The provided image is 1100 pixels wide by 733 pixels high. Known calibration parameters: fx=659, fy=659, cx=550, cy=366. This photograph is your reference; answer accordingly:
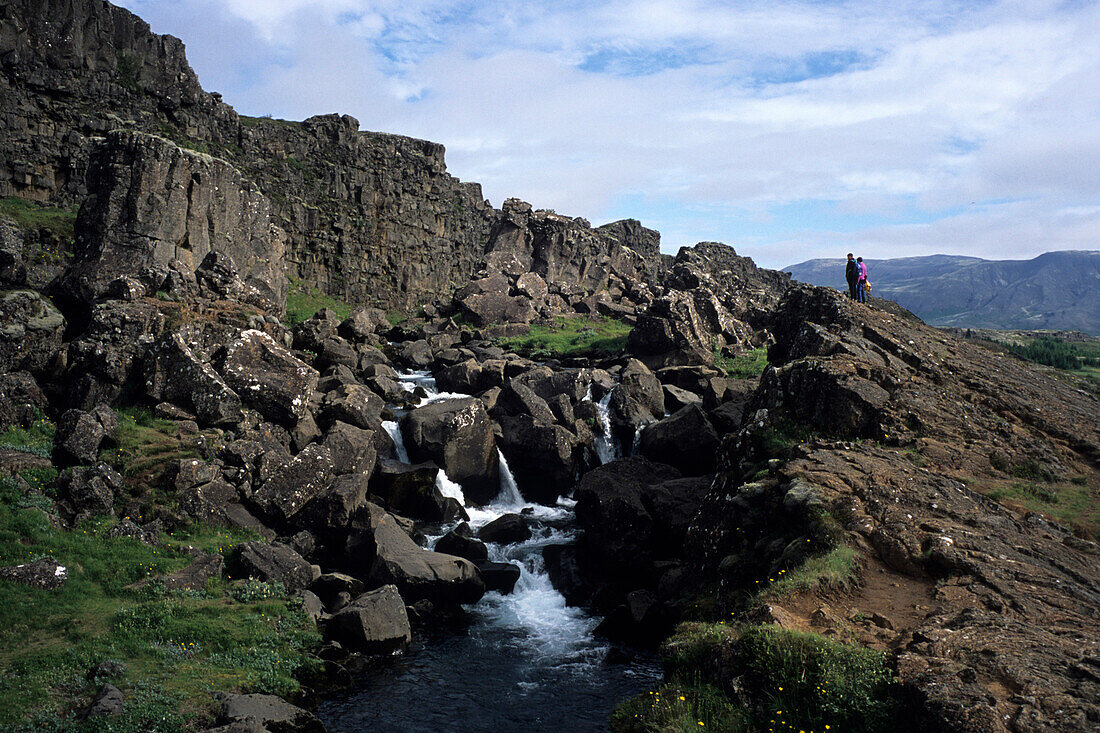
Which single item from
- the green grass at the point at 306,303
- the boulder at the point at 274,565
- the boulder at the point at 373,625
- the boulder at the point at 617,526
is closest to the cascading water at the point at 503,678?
the boulder at the point at 373,625

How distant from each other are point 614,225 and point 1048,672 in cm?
11058

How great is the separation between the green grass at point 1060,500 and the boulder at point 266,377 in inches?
917

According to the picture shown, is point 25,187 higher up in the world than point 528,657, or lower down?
higher up

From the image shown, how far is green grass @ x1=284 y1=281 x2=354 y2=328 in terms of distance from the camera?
49125 millimetres

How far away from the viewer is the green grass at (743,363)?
43.3 metres

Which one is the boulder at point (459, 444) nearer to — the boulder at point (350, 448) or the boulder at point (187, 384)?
the boulder at point (350, 448)

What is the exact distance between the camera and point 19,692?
41.7 feet

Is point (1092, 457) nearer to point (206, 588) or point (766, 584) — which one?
point (766, 584)

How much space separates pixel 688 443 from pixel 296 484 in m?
17.2

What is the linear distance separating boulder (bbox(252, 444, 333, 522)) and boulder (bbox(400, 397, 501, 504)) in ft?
21.1

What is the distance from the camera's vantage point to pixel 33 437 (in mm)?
21016

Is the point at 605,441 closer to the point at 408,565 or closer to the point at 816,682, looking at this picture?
the point at 408,565

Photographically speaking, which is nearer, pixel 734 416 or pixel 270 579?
pixel 270 579

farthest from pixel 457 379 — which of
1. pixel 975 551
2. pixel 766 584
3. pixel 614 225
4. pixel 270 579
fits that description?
pixel 614 225
